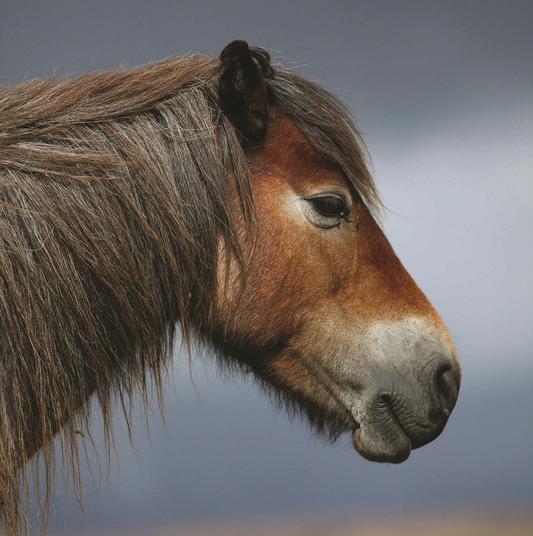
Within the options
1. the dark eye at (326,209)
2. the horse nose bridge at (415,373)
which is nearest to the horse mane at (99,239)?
the dark eye at (326,209)

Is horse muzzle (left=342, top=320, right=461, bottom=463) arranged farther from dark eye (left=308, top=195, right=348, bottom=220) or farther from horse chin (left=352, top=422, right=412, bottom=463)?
dark eye (left=308, top=195, right=348, bottom=220)

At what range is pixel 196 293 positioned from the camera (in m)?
0.90

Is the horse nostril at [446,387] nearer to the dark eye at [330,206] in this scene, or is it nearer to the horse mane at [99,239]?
the dark eye at [330,206]

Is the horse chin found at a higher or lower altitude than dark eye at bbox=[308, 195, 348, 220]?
lower

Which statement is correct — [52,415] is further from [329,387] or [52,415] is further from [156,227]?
[329,387]

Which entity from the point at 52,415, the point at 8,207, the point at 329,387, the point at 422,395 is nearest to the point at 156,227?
the point at 8,207

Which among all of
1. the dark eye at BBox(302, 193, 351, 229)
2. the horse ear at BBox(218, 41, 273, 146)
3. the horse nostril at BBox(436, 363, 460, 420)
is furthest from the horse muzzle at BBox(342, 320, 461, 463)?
the horse ear at BBox(218, 41, 273, 146)

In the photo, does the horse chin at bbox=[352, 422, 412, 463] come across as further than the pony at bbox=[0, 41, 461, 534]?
Yes

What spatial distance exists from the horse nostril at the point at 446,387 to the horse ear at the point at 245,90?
576mm

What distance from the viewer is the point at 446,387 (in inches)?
38.9

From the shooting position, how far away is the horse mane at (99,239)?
30.2 inches

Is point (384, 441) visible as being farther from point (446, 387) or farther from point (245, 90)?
point (245, 90)

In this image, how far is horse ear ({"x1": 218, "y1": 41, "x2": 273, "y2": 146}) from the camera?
2.99 feet

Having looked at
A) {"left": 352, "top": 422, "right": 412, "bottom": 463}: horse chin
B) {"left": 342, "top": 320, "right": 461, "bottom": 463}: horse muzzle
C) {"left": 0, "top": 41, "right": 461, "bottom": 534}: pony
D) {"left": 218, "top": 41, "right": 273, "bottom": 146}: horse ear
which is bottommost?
{"left": 352, "top": 422, "right": 412, "bottom": 463}: horse chin
